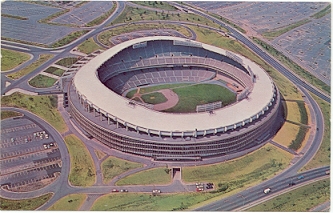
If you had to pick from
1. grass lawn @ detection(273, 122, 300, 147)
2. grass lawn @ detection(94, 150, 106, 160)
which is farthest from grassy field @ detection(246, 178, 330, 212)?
grass lawn @ detection(94, 150, 106, 160)

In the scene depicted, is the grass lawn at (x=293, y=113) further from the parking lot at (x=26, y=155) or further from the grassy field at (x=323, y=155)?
the parking lot at (x=26, y=155)

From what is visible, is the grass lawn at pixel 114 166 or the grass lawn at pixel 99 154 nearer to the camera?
the grass lawn at pixel 114 166

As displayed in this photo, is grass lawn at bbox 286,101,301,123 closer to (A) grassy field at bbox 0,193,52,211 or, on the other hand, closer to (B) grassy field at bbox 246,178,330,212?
(B) grassy field at bbox 246,178,330,212

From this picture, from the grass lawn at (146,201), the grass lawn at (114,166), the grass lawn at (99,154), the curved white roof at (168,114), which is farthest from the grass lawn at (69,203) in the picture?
the curved white roof at (168,114)

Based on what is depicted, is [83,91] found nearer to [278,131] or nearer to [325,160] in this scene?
[278,131]

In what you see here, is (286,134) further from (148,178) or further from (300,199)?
(148,178)

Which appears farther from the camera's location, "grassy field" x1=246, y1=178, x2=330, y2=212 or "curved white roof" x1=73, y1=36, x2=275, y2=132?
"curved white roof" x1=73, y1=36, x2=275, y2=132
